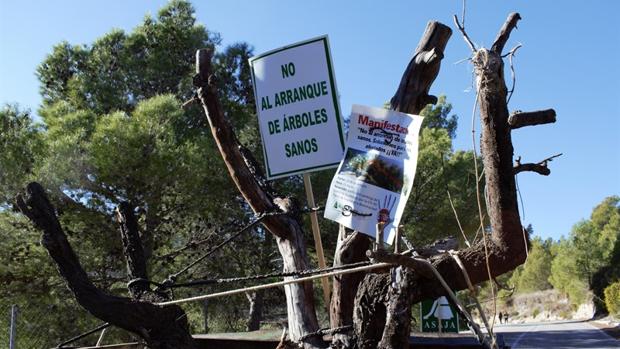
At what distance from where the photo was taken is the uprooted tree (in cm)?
273

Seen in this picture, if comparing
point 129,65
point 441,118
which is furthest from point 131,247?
point 441,118

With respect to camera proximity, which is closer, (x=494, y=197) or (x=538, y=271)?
(x=494, y=197)

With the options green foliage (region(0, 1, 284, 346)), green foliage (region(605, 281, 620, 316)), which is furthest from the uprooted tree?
green foliage (region(605, 281, 620, 316))

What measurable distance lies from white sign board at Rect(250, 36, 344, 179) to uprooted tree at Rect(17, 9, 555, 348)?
1.02 ft

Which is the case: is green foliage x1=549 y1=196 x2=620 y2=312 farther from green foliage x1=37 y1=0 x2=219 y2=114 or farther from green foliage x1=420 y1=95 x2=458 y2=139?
green foliage x1=37 y1=0 x2=219 y2=114

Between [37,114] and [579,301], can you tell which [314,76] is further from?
[579,301]

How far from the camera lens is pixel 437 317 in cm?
826

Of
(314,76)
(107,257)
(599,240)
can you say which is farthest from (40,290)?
(599,240)

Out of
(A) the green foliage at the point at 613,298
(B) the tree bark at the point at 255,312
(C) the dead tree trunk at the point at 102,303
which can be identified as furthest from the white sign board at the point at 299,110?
(A) the green foliage at the point at 613,298

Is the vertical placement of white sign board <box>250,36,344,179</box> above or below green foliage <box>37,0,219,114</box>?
below

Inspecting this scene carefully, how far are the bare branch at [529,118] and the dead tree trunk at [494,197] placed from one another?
21 millimetres

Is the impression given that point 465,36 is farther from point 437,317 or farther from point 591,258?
point 591,258

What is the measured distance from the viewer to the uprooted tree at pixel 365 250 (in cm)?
273

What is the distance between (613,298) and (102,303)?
1470 inches
